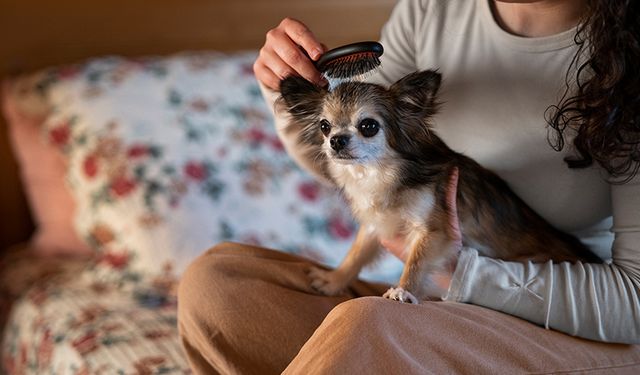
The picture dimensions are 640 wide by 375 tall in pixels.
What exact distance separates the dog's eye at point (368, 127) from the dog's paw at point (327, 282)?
29 cm

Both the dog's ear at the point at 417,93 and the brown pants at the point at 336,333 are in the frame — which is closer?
the brown pants at the point at 336,333

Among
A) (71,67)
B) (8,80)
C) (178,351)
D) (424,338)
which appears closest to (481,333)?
(424,338)

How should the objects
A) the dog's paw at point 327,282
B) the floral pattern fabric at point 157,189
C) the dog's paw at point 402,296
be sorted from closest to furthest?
the dog's paw at point 402,296 < the dog's paw at point 327,282 < the floral pattern fabric at point 157,189

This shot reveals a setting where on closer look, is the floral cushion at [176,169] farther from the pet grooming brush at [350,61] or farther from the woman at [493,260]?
the pet grooming brush at [350,61]

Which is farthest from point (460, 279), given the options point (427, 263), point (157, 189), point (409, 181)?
point (157, 189)

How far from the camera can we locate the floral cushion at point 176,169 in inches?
78.9

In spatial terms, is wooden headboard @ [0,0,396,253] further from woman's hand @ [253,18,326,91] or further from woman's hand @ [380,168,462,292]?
woman's hand @ [380,168,462,292]

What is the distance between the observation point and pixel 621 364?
46.9 inches

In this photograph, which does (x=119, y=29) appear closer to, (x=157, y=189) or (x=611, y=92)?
(x=157, y=189)

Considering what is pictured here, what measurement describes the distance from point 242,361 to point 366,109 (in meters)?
0.43

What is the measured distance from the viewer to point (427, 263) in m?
1.25

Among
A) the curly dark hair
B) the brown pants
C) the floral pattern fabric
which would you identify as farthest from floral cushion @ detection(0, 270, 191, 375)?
the curly dark hair

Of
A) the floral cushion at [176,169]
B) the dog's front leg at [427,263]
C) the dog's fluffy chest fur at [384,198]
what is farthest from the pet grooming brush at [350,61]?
the floral cushion at [176,169]

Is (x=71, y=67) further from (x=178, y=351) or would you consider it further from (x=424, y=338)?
(x=424, y=338)
